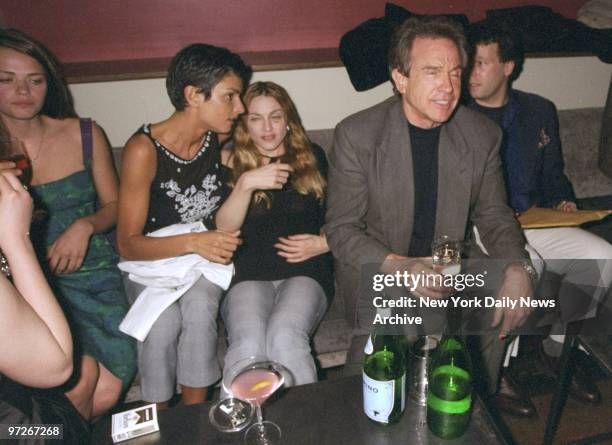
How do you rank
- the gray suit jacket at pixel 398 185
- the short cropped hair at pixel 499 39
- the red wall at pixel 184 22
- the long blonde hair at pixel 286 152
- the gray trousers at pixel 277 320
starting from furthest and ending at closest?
the red wall at pixel 184 22, the short cropped hair at pixel 499 39, the long blonde hair at pixel 286 152, the gray suit jacket at pixel 398 185, the gray trousers at pixel 277 320

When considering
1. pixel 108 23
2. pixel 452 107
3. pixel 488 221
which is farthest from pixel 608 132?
pixel 108 23

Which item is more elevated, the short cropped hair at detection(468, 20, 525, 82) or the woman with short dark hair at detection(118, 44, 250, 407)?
the short cropped hair at detection(468, 20, 525, 82)

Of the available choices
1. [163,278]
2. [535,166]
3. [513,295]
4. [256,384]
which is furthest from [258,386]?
[535,166]

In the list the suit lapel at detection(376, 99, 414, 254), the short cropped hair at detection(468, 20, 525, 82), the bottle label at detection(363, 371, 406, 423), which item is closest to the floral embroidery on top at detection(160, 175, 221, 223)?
the suit lapel at detection(376, 99, 414, 254)

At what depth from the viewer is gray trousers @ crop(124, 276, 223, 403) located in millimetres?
1728

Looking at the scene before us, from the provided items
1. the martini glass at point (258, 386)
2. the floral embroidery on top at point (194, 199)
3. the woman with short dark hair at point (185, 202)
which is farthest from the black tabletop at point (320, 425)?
the floral embroidery on top at point (194, 199)

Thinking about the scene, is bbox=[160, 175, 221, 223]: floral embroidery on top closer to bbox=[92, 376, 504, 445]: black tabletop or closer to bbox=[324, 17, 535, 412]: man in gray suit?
bbox=[324, 17, 535, 412]: man in gray suit

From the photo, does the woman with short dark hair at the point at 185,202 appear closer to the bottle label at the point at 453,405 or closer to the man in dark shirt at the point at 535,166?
the bottle label at the point at 453,405

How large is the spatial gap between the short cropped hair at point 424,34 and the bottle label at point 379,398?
1.24 meters

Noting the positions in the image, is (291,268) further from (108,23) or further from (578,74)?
(578,74)

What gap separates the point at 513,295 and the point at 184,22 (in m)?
2.18

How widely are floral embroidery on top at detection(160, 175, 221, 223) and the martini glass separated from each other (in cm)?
101

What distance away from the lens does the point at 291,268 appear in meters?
1.99

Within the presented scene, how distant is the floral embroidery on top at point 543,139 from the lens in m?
2.41
